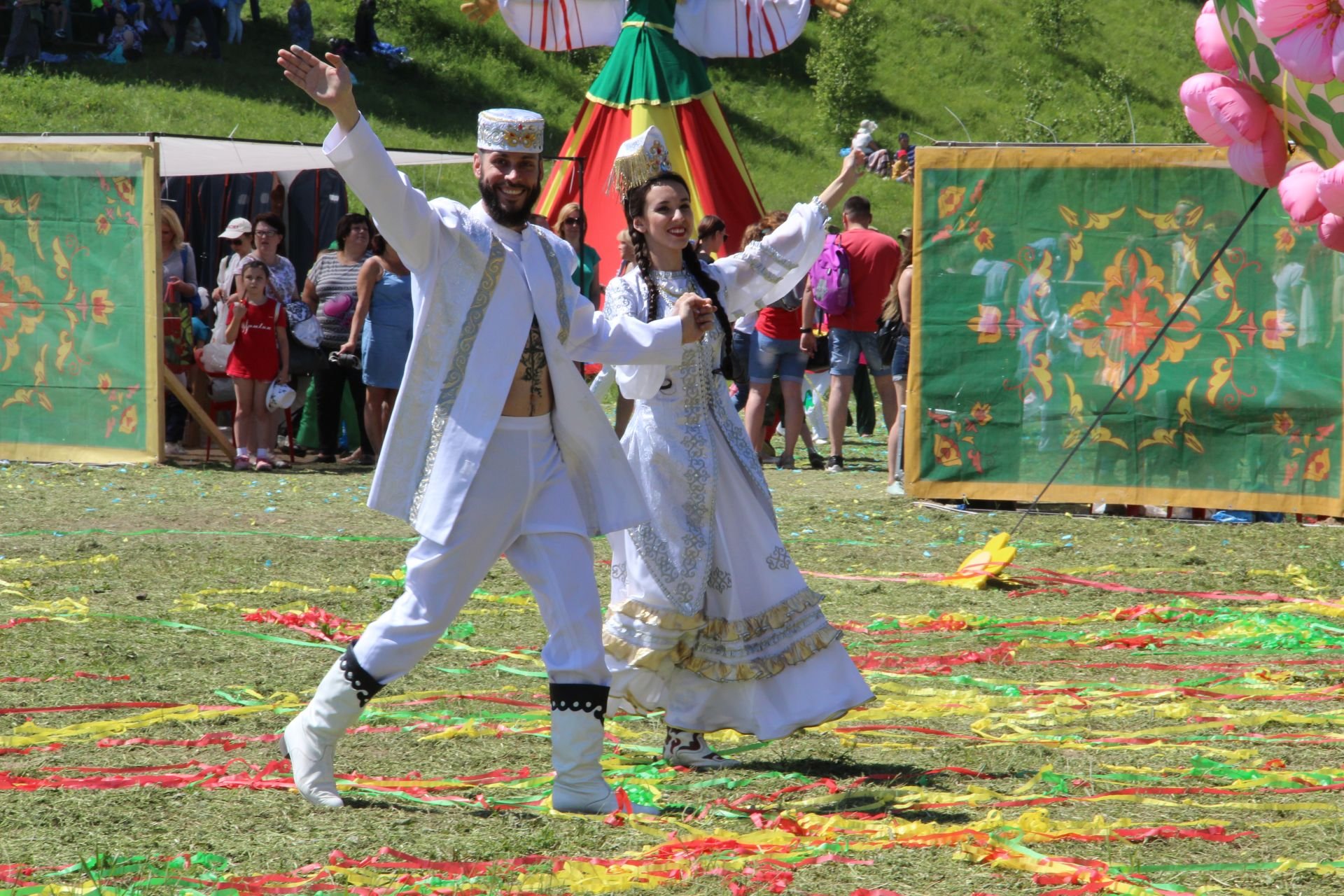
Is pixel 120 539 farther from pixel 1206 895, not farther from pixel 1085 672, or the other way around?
pixel 1206 895

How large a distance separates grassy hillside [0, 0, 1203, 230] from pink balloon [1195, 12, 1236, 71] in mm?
22159

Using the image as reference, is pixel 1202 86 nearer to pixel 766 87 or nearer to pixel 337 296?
pixel 337 296

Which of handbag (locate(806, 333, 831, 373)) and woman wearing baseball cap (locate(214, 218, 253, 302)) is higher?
woman wearing baseball cap (locate(214, 218, 253, 302))

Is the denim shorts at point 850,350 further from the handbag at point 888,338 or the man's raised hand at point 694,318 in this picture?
the man's raised hand at point 694,318

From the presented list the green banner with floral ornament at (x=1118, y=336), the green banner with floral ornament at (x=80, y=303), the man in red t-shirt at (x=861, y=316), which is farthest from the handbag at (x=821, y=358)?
the green banner with floral ornament at (x=80, y=303)

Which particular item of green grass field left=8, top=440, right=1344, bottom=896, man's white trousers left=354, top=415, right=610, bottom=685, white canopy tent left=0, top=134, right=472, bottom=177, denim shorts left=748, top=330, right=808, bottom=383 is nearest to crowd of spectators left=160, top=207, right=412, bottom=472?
white canopy tent left=0, top=134, right=472, bottom=177

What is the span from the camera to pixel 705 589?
4465mm

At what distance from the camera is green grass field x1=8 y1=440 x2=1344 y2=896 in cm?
339

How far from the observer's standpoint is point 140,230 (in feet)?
35.6

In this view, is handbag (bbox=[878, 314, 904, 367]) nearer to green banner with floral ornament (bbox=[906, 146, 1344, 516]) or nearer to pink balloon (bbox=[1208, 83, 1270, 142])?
green banner with floral ornament (bbox=[906, 146, 1344, 516])

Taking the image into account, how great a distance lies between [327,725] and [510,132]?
1466 millimetres

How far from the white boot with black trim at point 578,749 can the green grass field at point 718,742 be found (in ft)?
0.20

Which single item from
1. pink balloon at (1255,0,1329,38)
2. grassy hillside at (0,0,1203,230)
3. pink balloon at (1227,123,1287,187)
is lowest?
pink balloon at (1227,123,1287,187)

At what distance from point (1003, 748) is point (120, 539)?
5.08 metres
